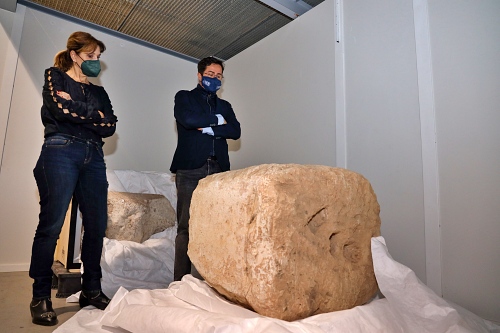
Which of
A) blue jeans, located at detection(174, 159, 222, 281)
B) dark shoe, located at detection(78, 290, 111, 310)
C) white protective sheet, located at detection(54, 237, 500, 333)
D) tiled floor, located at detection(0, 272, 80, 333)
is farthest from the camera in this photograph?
blue jeans, located at detection(174, 159, 222, 281)

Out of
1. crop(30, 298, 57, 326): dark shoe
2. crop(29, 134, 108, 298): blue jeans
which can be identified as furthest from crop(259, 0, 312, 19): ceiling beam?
crop(30, 298, 57, 326): dark shoe

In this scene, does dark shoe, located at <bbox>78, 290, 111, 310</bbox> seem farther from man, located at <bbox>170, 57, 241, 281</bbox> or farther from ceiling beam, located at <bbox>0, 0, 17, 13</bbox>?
ceiling beam, located at <bbox>0, 0, 17, 13</bbox>

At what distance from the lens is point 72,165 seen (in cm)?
171

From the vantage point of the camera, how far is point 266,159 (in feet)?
10.1

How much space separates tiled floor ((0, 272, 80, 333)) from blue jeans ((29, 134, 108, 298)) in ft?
0.45

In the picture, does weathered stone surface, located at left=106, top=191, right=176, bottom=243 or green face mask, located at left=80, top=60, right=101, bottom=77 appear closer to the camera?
green face mask, located at left=80, top=60, right=101, bottom=77

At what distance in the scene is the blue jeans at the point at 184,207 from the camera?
185cm

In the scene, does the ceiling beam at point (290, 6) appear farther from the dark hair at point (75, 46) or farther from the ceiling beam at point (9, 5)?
the ceiling beam at point (9, 5)

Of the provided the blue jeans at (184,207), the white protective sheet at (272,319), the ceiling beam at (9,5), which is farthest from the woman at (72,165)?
the ceiling beam at (9,5)

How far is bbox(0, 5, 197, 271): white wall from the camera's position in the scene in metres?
2.75

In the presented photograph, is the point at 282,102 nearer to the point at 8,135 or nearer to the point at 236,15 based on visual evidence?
the point at 236,15

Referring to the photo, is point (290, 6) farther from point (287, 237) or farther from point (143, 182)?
point (287, 237)

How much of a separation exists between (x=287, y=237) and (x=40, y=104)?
2751mm

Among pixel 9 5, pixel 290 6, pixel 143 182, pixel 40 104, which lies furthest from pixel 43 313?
pixel 290 6
